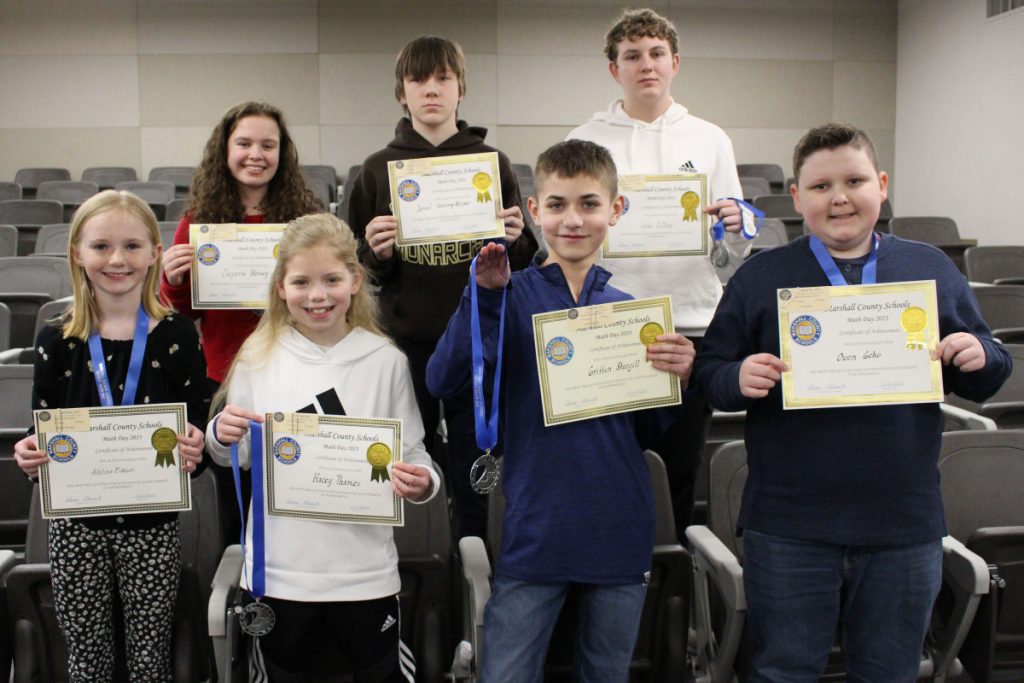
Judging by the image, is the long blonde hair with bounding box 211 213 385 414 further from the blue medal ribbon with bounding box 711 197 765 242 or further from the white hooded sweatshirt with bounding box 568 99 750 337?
the blue medal ribbon with bounding box 711 197 765 242

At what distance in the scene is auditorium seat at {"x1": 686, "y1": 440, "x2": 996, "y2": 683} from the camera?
213cm

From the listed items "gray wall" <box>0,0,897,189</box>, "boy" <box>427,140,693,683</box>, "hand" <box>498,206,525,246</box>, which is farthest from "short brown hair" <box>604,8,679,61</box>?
"gray wall" <box>0,0,897,189</box>

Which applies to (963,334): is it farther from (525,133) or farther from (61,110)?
(61,110)

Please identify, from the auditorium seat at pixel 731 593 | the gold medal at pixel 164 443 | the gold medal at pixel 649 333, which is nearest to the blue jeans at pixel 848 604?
the auditorium seat at pixel 731 593

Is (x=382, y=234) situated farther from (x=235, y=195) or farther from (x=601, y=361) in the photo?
(x=601, y=361)

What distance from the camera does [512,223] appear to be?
2.37 meters

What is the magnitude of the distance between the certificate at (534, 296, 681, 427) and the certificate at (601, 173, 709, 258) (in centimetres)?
59

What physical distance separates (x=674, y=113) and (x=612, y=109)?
0.19m

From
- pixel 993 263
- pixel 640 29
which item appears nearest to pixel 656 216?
pixel 640 29

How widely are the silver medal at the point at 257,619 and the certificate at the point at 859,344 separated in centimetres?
123

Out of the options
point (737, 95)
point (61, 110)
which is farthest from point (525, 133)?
point (61, 110)

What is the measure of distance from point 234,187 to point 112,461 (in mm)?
970

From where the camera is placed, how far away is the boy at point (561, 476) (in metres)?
1.87

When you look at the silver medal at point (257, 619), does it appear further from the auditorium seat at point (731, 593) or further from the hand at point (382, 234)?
the auditorium seat at point (731, 593)
